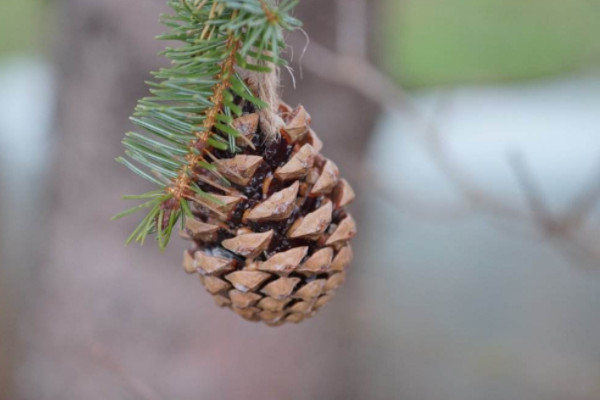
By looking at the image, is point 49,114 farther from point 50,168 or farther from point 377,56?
point 377,56

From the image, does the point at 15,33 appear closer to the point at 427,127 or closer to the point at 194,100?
the point at 427,127

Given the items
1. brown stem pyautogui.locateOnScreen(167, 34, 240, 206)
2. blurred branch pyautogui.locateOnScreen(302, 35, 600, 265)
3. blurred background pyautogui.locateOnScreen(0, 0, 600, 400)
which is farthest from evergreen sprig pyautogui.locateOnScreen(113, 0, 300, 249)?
blurred branch pyautogui.locateOnScreen(302, 35, 600, 265)

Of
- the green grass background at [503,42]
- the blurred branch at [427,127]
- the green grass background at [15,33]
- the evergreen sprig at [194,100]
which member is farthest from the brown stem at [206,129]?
the green grass background at [15,33]

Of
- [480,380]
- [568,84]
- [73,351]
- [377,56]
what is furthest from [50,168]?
[568,84]

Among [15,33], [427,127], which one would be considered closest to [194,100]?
[427,127]

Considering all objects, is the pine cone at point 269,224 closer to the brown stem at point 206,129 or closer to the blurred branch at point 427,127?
the brown stem at point 206,129

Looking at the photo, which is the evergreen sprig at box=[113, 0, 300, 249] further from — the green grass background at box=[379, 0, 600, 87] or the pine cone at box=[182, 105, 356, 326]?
the green grass background at box=[379, 0, 600, 87]
